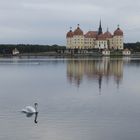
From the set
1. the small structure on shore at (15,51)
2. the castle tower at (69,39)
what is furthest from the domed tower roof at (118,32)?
the small structure on shore at (15,51)

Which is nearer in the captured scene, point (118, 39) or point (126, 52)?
point (126, 52)

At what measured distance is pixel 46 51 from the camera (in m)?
117

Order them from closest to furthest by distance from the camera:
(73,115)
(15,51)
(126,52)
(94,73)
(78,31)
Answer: (73,115), (94,73), (126,52), (78,31), (15,51)

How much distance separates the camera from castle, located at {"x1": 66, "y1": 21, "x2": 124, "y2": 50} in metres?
110

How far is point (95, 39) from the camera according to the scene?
367 feet

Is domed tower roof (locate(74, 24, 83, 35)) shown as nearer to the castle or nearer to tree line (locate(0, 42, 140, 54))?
the castle

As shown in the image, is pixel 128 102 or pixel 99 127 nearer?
pixel 99 127

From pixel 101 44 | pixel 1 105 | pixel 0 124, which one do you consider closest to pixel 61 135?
pixel 0 124

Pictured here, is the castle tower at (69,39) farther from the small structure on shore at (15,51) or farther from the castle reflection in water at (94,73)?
the castle reflection in water at (94,73)

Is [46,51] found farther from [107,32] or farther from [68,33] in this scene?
[107,32]

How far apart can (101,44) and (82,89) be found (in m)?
86.5

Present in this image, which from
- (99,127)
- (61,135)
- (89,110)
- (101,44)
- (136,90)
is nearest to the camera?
(61,135)

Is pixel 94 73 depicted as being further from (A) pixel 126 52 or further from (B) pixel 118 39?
(B) pixel 118 39

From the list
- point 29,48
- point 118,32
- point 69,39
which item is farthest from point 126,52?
point 29,48
